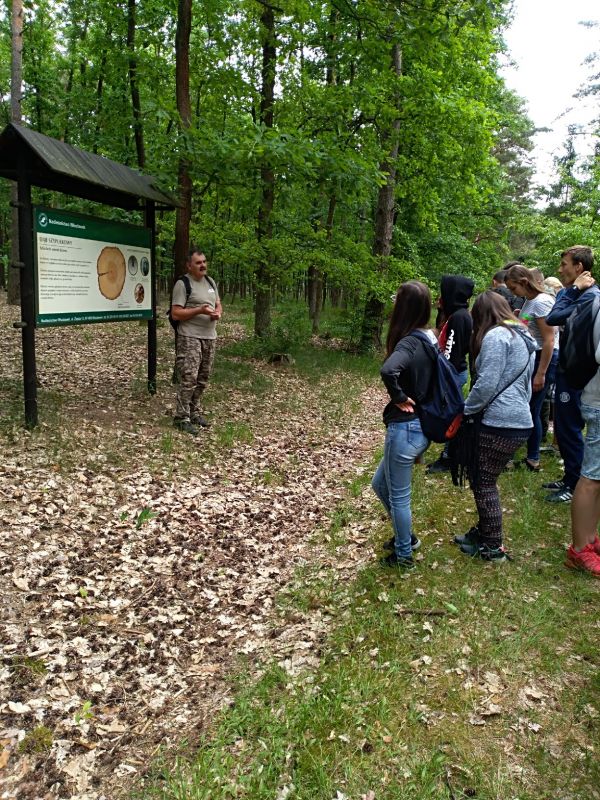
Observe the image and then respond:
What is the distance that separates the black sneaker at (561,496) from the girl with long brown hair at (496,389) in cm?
173

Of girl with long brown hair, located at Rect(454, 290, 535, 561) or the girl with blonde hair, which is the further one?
the girl with blonde hair

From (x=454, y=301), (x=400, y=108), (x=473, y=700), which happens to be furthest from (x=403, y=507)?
(x=400, y=108)

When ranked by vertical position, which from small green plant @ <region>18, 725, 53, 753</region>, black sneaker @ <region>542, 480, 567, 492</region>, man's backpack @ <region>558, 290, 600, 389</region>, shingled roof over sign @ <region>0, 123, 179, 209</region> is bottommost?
small green plant @ <region>18, 725, 53, 753</region>

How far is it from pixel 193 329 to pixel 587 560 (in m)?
5.35

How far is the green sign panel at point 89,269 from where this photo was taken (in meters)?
6.41

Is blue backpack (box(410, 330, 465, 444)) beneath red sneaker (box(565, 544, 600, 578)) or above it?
above

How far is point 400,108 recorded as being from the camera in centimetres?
1192

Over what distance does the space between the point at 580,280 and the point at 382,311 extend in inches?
408

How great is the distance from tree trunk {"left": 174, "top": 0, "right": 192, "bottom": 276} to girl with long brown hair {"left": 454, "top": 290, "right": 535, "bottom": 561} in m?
5.93

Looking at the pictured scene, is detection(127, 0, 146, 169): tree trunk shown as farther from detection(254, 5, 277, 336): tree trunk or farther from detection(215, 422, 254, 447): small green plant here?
detection(215, 422, 254, 447): small green plant

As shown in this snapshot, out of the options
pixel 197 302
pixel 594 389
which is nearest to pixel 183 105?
pixel 197 302

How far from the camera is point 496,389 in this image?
393 cm

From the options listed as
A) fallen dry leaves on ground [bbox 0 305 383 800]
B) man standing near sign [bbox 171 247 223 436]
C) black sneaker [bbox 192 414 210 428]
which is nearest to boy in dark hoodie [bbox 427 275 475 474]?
fallen dry leaves on ground [bbox 0 305 383 800]

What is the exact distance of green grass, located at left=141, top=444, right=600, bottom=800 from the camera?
103 inches
